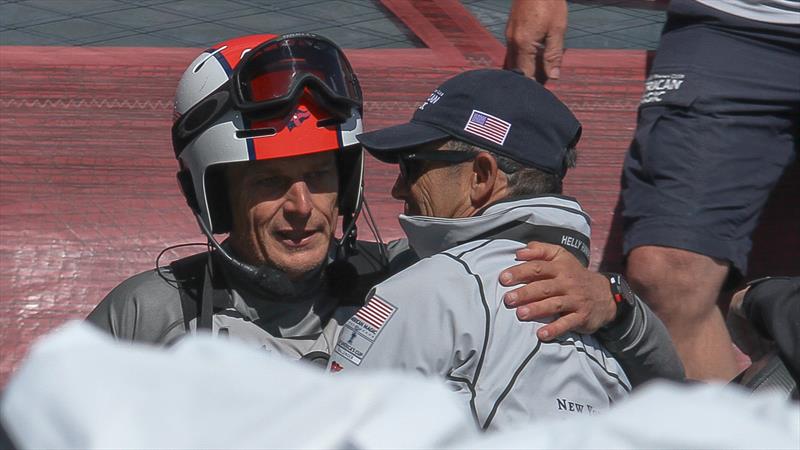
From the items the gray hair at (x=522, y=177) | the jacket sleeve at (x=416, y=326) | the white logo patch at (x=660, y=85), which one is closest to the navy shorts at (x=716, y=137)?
the white logo patch at (x=660, y=85)

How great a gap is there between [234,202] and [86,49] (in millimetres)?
1346

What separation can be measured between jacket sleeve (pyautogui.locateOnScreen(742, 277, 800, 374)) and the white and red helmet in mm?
737

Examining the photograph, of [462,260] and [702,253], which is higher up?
[462,260]

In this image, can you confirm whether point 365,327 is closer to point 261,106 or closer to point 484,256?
point 484,256

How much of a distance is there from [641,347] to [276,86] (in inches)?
29.2

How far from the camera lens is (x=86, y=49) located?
3.36 meters

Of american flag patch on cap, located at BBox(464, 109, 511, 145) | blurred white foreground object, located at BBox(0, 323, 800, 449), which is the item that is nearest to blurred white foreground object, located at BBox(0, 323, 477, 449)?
blurred white foreground object, located at BBox(0, 323, 800, 449)

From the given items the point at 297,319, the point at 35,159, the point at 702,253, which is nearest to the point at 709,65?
the point at 702,253

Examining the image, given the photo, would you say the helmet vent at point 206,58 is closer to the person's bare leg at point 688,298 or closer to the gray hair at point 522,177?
the gray hair at point 522,177

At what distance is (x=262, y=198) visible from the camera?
2150mm

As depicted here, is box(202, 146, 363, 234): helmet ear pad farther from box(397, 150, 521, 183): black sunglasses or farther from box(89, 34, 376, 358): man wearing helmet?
box(397, 150, 521, 183): black sunglasses

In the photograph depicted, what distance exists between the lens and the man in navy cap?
5.60 ft

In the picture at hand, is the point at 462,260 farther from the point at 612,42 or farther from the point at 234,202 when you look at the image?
the point at 612,42

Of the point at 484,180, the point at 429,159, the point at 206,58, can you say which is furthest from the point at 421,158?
the point at 206,58
